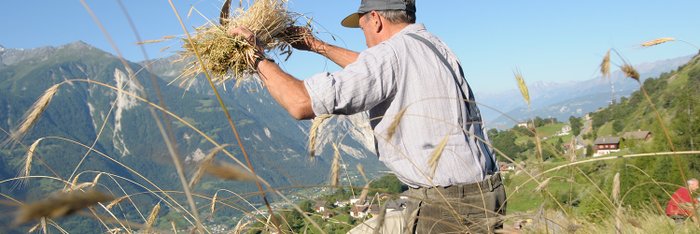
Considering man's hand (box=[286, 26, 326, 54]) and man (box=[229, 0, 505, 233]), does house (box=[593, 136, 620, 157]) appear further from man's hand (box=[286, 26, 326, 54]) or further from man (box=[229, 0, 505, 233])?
man (box=[229, 0, 505, 233])

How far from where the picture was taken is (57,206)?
0.85 metres

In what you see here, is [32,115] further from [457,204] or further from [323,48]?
[323,48]

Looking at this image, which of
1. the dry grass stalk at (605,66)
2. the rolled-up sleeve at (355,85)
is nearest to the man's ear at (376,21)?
the rolled-up sleeve at (355,85)

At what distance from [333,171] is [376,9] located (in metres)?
0.94

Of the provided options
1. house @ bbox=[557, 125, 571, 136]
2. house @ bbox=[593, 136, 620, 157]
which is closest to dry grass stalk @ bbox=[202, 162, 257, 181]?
house @ bbox=[593, 136, 620, 157]

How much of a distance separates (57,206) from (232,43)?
2.20m

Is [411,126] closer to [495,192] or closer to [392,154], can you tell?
[392,154]

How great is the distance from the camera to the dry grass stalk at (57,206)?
2.65ft

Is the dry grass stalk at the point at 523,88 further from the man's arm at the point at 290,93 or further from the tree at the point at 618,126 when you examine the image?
the tree at the point at 618,126

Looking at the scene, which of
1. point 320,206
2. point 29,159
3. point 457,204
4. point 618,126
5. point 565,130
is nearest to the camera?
point 320,206

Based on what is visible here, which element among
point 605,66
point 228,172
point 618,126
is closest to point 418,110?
point 605,66

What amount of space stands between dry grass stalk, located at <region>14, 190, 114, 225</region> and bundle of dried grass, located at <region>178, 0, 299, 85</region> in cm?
198

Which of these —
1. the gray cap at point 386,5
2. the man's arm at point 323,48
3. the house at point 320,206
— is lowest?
the house at point 320,206

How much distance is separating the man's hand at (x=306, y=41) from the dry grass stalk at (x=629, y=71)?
189cm
